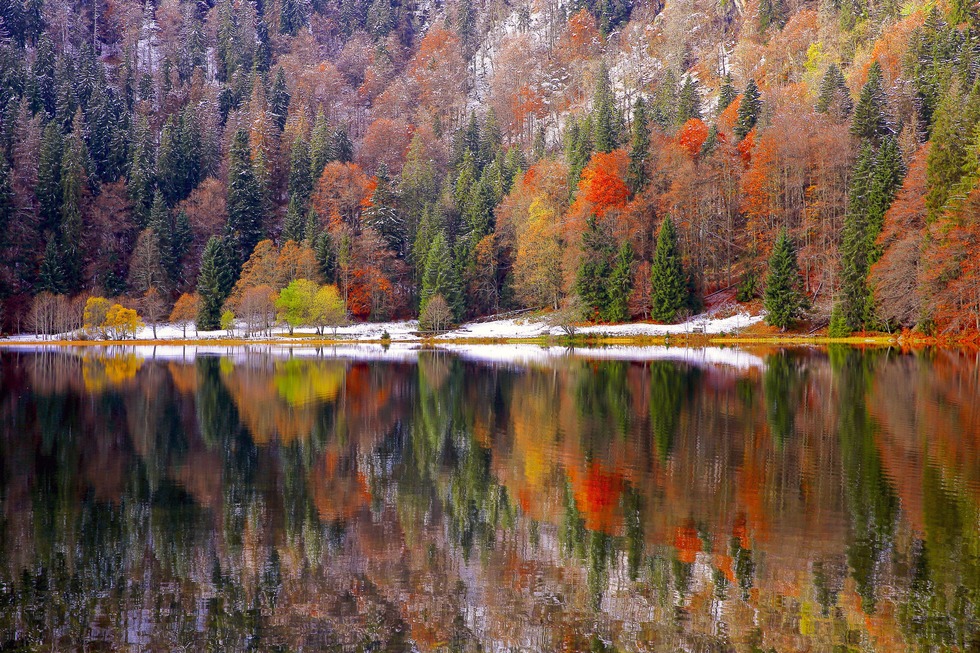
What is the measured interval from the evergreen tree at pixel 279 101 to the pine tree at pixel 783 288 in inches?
3313

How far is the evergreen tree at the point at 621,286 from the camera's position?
7031 cm

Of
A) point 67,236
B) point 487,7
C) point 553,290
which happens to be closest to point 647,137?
point 553,290

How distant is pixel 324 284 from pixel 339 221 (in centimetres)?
1258

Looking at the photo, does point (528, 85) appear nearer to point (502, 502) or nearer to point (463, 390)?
point (463, 390)

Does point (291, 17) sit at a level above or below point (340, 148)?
above

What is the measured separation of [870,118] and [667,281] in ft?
70.3

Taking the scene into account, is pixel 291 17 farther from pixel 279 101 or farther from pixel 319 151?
pixel 319 151

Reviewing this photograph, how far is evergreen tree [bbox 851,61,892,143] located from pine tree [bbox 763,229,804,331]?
42.1ft

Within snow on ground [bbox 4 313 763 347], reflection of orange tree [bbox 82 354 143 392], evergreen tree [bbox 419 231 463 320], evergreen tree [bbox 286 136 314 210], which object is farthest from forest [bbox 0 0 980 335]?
reflection of orange tree [bbox 82 354 143 392]

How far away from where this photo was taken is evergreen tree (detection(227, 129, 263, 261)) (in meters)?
102

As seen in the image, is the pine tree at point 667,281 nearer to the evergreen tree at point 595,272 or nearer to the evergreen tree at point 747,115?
the evergreen tree at point 595,272

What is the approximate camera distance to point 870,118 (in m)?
66.8

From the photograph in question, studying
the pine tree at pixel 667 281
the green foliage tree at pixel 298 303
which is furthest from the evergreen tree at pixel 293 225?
the pine tree at pixel 667 281

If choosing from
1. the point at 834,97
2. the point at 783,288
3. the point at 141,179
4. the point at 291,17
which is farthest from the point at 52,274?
the point at 291,17
